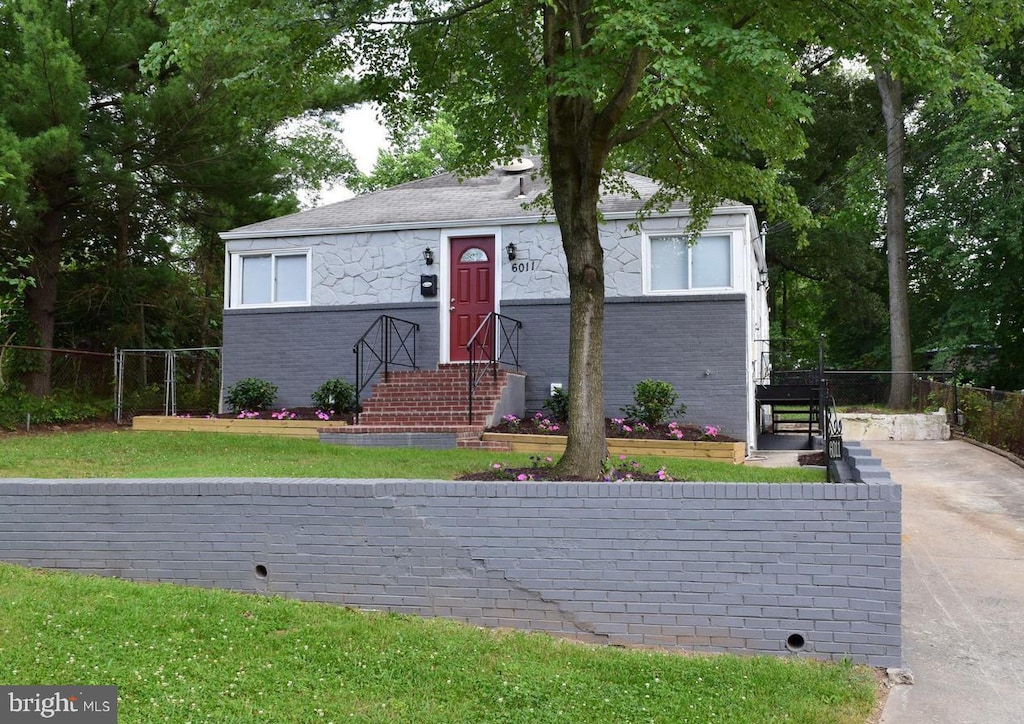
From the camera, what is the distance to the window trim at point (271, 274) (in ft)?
47.0

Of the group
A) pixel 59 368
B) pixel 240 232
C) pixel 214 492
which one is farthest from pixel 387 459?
pixel 59 368

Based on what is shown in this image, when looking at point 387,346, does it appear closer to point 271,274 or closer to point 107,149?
point 271,274

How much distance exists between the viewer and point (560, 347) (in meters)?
13.3

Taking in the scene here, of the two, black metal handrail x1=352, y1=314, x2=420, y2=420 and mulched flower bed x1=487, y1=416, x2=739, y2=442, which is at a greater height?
black metal handrail x1=352, y1=314, x2=420, y2=420

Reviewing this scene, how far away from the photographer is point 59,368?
16.0 metres

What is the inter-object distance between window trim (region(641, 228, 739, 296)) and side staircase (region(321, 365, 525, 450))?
7.72 ft

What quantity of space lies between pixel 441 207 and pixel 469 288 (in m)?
1.68

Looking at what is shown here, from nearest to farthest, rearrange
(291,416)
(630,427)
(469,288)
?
(630,427) → (291,416) → (469,288)

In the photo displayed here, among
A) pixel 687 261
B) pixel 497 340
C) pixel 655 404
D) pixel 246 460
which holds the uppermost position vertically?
pixel 687 261

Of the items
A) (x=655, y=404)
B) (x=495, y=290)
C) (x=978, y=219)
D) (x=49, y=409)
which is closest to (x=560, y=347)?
(x=495, y=290)

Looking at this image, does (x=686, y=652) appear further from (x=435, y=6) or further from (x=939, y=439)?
(x=939, y=439)

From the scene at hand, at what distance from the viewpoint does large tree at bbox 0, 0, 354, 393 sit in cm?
1336

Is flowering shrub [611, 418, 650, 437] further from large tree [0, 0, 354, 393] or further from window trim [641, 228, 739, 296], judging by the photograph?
large tree [0, 0, 354, 393]

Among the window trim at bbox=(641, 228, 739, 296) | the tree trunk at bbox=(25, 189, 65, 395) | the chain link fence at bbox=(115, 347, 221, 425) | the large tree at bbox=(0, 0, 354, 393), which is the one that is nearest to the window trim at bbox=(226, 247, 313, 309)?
the chain link fence at bbox=(115, 347, 221, 425)
